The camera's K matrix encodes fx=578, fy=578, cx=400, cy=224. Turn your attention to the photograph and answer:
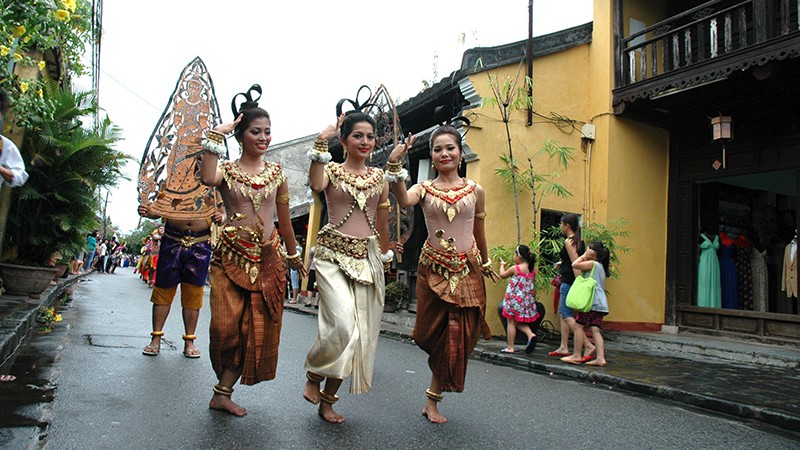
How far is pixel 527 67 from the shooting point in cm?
1027

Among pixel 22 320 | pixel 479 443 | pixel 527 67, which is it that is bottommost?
pixel 479 443

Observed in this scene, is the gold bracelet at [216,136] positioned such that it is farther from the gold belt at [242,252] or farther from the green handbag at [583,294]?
the green handbag at [583,294]

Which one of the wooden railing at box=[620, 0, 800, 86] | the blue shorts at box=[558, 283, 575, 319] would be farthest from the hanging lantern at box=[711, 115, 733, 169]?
the blue shorts at box=[558, 283, 575, 319]

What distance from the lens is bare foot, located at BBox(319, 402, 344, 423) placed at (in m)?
3.43

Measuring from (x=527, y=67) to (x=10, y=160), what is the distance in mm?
8353

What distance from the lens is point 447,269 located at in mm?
3867

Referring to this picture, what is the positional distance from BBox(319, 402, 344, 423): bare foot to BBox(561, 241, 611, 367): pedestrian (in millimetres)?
4222

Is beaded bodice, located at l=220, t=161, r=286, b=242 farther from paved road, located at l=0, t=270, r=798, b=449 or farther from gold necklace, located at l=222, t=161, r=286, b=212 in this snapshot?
paved road, located at l=0, t=270, r=798, b=449

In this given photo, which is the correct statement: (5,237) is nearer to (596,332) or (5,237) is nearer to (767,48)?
(596,332)

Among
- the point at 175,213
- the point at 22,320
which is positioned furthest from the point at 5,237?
the point at 175,213

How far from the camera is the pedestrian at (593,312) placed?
268 inches

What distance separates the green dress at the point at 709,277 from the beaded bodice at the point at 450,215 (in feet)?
25.6

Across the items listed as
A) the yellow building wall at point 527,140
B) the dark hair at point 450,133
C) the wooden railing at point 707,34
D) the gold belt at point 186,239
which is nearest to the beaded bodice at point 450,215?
the dark hair at point 450,133

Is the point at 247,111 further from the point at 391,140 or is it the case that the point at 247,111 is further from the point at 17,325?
the point at 391,140
